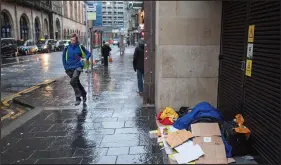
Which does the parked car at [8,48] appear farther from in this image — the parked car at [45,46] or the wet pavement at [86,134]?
the wet pavement at [86,134]

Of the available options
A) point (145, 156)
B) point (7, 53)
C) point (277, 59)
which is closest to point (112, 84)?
point (145, 156)

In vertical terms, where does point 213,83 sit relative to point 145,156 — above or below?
above

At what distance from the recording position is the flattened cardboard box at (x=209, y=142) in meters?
4.38

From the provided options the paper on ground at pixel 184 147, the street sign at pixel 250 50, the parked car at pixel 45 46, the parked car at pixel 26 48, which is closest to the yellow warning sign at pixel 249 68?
the street sign at pixel 250 50

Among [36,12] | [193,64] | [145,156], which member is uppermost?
[36,12]

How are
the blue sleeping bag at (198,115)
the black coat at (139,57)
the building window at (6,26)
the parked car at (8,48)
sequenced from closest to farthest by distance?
the blue sleeping bag at (198,115), the black coat at (139,57), the parked car at (8,48), the building window at (6,26)

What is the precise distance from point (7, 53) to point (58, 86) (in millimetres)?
20899

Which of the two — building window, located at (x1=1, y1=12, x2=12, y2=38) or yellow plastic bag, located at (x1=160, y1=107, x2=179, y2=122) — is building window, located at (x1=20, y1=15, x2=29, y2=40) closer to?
building window, located at (x1=1, y1=12, x2=12, y2=38)

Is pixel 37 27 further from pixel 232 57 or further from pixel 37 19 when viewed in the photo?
pixel 232 57

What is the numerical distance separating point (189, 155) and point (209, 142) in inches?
15.4

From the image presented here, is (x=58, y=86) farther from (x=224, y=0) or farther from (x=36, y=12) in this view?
(x=36, y=12)

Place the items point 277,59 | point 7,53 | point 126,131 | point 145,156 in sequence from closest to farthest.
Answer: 1. point 277,59
2. point 145,156
3. point 126,131
4. point 7,53

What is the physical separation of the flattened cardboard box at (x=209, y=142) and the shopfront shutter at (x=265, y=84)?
0.60m

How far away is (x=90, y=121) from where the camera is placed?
652 cm
